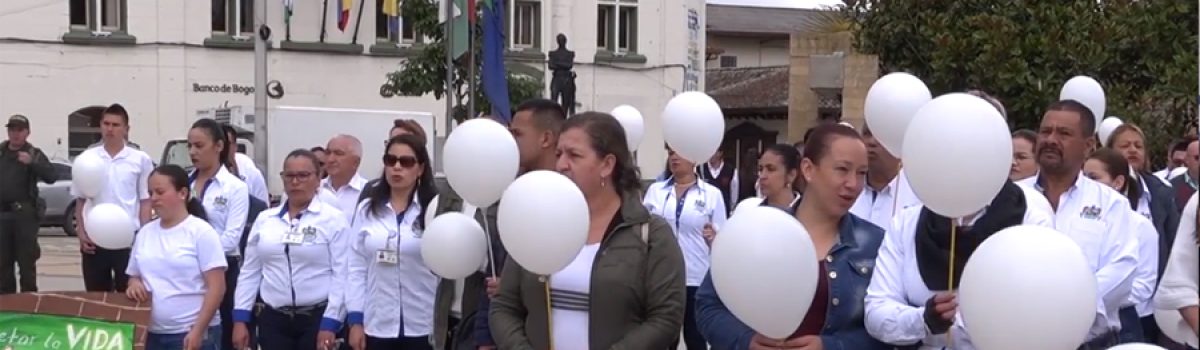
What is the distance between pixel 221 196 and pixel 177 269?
5.33 feet

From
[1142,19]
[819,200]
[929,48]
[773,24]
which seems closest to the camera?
[819,200]

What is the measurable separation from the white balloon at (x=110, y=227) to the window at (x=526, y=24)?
2697cm

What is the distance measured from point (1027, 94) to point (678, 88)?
63.1 feet

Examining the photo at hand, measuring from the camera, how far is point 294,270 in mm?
7090

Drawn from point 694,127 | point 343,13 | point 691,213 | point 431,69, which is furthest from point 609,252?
point 343,13

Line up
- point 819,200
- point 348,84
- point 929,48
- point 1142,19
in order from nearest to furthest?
point 819,200 → point 1142,19 → point 929,48 → point 348,84

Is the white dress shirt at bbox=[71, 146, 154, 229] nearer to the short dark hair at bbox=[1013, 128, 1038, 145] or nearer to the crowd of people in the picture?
the crowd of people

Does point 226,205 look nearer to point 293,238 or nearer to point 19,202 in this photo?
point 293,238

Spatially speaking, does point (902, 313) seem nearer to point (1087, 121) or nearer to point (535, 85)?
point (1087, 121)

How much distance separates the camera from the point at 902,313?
435 centimetres

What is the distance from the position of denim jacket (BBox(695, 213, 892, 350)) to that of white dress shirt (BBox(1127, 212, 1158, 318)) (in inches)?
55.0

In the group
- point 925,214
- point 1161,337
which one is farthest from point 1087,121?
point 1161,337

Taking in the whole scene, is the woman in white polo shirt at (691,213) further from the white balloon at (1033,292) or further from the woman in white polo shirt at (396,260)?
the white balloon at (1033,292)

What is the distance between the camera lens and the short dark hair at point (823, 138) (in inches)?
183
